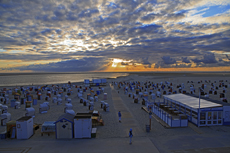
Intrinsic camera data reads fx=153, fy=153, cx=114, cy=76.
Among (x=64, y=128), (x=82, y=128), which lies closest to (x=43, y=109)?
(x=64, y=128)

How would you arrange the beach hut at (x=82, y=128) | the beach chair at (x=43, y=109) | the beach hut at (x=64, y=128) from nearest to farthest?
the beach hut at (x=64, y=128) < the beach hut at (x=82, y=128) < the beach chair at (x=43, y=109)

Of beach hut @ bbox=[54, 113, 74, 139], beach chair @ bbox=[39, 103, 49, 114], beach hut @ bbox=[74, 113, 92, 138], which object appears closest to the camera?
beach hut @ bbox=[54, 113, 74, 139]

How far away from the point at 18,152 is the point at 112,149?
606 cm

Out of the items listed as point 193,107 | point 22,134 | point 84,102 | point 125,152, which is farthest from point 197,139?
point 84,102

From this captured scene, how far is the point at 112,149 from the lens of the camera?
402 inches

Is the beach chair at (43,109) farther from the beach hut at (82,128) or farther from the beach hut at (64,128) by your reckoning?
the beach hut at (82,128)

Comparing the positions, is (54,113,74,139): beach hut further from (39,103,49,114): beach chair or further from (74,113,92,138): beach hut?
(39,103,49,114): beach chair

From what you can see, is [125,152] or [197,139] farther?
[197,139]

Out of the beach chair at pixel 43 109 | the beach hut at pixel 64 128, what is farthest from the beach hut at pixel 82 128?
the beach chair at pixel 43 109

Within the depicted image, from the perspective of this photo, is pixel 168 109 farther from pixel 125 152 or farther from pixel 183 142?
pixel 125 152

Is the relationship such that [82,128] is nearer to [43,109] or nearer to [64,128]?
[64,128]

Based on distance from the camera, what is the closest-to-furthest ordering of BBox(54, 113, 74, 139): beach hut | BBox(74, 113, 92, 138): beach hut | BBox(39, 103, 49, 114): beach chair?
BBox(54, 113, 74, 139): beach hut, BBox(74, 113, 92, 138): beach hut, BBox(39, 103, 49, 114): beach chair

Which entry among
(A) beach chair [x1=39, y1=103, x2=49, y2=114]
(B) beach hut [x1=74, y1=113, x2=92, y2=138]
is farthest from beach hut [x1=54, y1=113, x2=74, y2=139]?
(A) beach chair [x1=39, y1=103, x2=49, y2=114]

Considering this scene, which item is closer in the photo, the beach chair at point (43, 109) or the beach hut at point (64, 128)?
the beach hut at point (64, 128)
